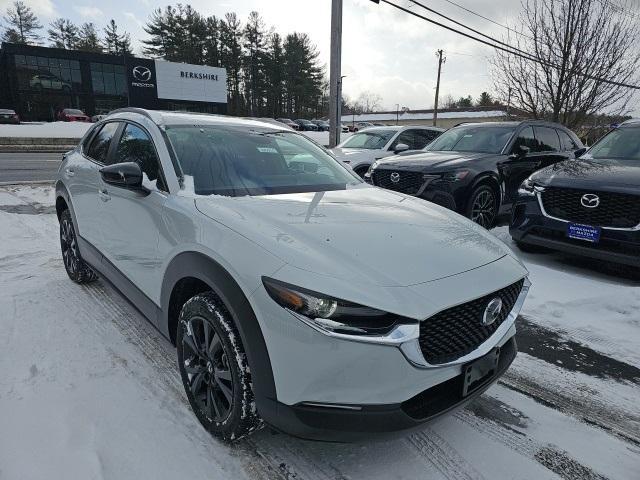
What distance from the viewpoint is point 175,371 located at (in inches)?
110

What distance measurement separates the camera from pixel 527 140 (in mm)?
6965

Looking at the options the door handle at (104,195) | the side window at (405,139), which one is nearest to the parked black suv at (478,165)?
the side window at (405,139)

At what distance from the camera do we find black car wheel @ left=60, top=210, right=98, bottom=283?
408cm

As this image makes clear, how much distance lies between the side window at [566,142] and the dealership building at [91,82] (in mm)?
39901

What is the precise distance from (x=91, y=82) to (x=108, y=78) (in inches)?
65.3

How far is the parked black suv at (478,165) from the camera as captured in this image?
19.8ft

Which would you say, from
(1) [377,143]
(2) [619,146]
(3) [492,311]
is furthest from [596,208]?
(1) [377,143]

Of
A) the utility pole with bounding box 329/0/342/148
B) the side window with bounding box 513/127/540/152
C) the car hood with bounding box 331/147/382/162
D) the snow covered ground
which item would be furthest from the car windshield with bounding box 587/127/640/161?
the utility pole with bounding box 329/0/342/148

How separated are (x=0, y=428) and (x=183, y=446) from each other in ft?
3.16

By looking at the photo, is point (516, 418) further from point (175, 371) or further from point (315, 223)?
point (175, 371)

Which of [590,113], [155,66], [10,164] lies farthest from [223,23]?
[590,113]

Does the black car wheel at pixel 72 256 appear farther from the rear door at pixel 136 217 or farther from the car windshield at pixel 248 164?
the car windshield at pixel 248 164

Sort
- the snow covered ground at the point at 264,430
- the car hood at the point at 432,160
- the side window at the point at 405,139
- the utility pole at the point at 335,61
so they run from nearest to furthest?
the snow covered ground at the point at 264,430 → the car hood at the point at 432,160 → the side window at the point at 405,139 → the utility pole at the point at 335,61

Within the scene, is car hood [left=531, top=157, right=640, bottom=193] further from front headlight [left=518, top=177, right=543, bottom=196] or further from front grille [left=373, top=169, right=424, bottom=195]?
front grille [left=373, top=169, right=424, bottom=195]
